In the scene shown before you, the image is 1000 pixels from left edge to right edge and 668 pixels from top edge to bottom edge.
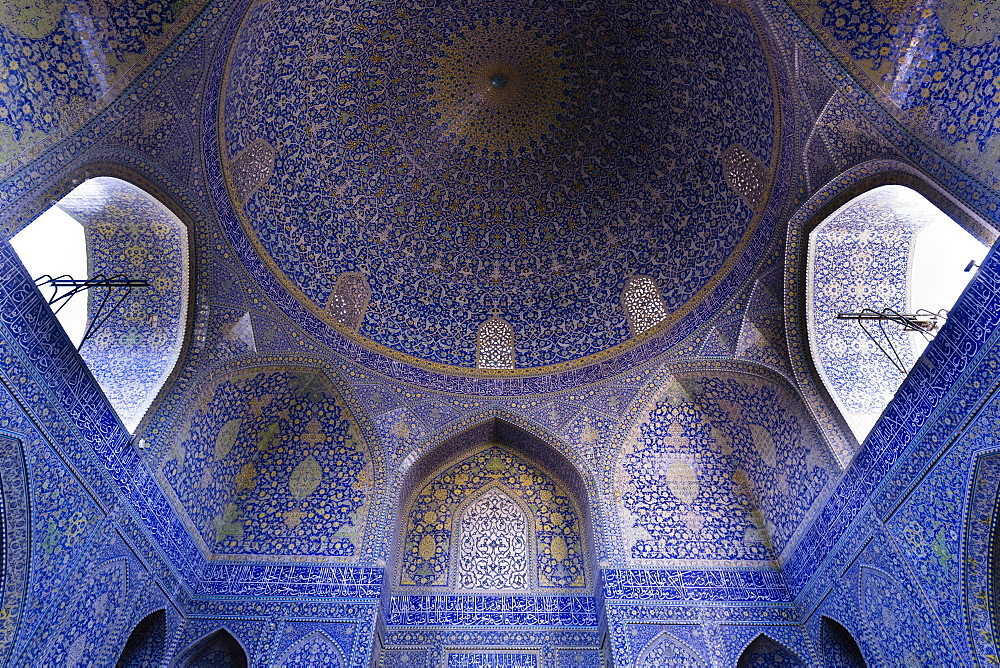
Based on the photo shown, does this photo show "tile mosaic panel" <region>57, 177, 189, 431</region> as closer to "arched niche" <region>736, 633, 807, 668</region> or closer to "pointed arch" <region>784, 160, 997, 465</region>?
"arched niche" <region>736, 633, 807, 668</region>

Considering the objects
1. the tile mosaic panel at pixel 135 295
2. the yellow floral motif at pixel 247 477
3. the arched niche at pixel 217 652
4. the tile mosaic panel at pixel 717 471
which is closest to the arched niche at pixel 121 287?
the tile mosaic panel at pixel 135 295

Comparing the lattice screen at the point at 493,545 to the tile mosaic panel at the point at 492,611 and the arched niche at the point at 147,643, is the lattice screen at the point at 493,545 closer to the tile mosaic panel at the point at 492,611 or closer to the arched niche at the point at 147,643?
the tile mosaic panel at the point at 492,611

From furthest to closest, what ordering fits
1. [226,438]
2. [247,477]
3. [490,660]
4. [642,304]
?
[642,304] → [247,477] → [226,438] → [490,660]

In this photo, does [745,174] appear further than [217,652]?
Yes

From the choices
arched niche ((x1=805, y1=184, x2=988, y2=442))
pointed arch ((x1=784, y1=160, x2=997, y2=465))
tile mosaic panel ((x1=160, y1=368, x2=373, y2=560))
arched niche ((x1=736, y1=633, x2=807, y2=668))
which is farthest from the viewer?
tile mosaic panel ((x1=160, y1=368, x2=373, y2=560))

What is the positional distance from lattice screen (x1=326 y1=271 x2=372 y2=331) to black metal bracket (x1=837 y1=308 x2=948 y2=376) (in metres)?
5.49

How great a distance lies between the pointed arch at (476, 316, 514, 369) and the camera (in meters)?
8.76

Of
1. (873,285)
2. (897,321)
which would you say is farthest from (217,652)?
(873,285)

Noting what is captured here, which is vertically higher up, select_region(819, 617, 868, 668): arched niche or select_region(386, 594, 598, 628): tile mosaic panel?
select_region(386, 594, 598, 628): tile mosaic panel

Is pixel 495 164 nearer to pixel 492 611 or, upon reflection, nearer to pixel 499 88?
pixel 499 88

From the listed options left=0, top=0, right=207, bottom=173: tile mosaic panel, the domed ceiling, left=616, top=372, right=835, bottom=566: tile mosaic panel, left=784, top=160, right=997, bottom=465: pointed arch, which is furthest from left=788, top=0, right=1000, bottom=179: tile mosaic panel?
left=0, top=0, right=207, bottom=173: tile mosaic panel

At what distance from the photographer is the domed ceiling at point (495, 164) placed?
7695mm

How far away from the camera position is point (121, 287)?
6.62 m

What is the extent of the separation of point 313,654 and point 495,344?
14.0ft
